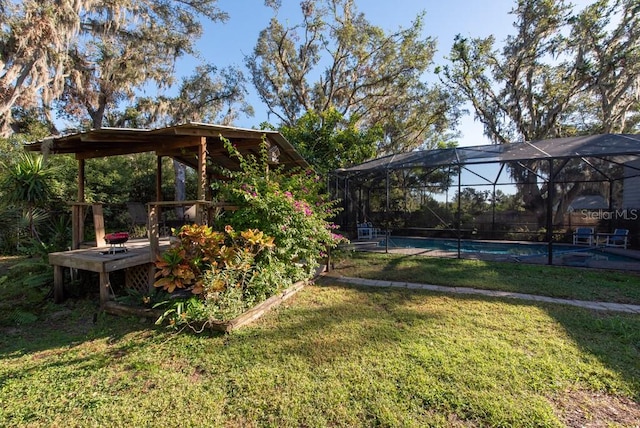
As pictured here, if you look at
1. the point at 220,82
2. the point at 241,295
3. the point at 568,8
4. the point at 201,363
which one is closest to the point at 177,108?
the point at 220,82

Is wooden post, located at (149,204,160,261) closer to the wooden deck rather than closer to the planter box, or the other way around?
the wooden deck

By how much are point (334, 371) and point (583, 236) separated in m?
10.6

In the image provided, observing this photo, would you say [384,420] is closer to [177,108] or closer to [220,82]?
[177,108]

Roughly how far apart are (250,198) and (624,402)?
3.95 meters

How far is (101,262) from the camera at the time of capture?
3572mm

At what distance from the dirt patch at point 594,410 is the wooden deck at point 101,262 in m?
4.43

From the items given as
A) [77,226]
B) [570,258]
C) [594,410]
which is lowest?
[594,410]

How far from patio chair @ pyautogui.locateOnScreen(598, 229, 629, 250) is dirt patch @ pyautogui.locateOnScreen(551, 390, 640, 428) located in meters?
8.70

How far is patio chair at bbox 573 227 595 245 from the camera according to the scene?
9047 millimetres

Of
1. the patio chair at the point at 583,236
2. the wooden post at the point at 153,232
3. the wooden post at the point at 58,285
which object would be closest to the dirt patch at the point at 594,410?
the wooden post at the point at 153,232

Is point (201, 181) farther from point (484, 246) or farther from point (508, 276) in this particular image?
point (484, 246)

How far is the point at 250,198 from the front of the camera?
150 inches

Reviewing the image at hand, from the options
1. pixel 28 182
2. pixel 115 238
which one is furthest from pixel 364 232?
pixel 28 182

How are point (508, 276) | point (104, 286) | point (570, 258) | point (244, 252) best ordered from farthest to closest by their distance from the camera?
point (570, 258), point (508, 276), point (104, 286), point (244, 252)
